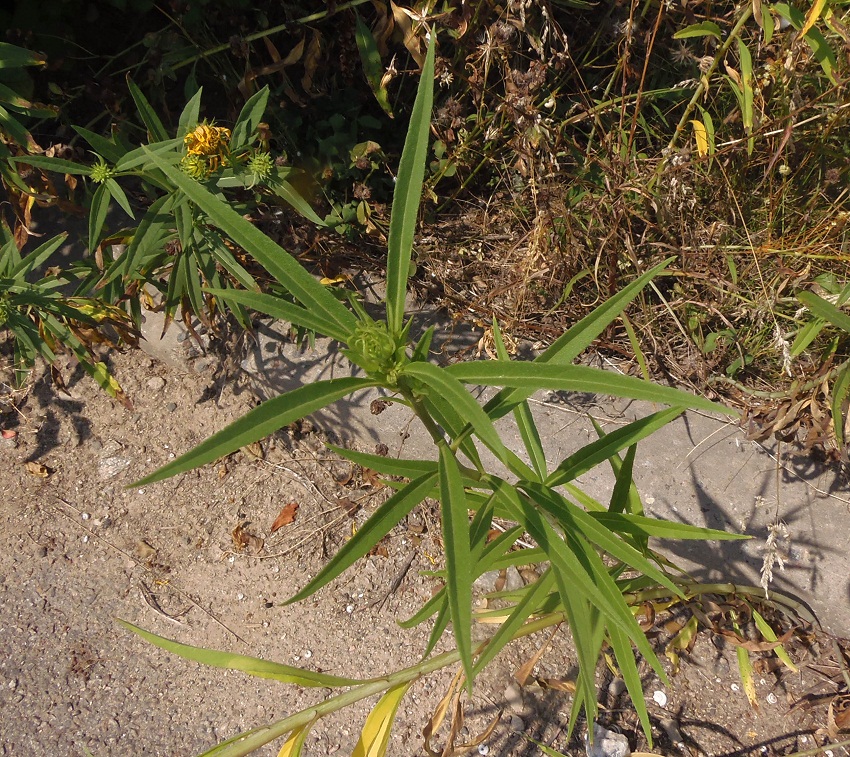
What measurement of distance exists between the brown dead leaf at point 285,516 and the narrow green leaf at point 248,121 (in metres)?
1.15

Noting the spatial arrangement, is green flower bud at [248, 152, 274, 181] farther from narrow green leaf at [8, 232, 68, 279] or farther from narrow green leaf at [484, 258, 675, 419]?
narrow green leaf at [484, 258, 675, 419]

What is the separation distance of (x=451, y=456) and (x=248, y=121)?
104 centimetres

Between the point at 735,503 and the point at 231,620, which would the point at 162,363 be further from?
the point at 735,503

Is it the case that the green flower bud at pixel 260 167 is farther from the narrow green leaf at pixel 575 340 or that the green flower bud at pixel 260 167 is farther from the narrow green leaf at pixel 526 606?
the narrow green leaf at pixel 526 606

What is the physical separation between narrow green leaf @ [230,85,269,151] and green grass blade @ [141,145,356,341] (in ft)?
2.08

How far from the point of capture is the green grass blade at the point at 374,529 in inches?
42.6

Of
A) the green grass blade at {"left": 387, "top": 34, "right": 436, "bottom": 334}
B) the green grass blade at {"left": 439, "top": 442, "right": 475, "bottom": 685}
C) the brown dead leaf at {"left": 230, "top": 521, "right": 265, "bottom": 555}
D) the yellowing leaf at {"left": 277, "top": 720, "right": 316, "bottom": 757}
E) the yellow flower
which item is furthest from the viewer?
the brown dead leaf at {"left": 230, "top": 521, "right": 265, "bottom": 555}

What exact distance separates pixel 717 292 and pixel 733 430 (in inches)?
16.1

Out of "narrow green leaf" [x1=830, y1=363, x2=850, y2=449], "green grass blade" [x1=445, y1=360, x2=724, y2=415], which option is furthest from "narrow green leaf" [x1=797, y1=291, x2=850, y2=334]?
"green grass blade" [x1=445, y1=360, x2=724, y2=415]

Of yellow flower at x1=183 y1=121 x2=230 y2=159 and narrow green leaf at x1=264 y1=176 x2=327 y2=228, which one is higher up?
yellow flower at x1=183 y1=121 x2=230 y2=159

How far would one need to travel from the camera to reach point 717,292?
6.79 feet

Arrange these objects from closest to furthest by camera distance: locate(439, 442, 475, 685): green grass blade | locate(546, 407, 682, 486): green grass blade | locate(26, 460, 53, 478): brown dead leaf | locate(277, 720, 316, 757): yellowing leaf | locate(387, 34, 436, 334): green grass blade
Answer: locate(439, 442, 475, 685): green grass blade
locate(387, 34, 436, 334): green grass blade
locate(546, 407, 682, 486): green grass blade
locate(277, 720, 316, 757): yellowing leaf
locate(26, 460, 53, 478): brown dead leaf

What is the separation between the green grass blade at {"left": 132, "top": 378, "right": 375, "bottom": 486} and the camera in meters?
0.84

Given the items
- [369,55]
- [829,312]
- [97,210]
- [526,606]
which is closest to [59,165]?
[97,210]
